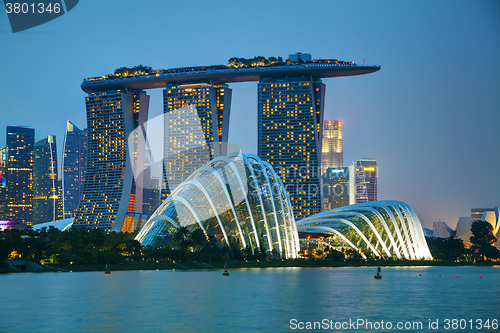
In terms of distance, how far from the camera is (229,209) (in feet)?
404

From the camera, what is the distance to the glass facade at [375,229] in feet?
512

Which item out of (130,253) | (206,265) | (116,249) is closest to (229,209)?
(206,265)

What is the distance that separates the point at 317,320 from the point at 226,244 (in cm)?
7834

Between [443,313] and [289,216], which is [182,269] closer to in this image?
[289,216]

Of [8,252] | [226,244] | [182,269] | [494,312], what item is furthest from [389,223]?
[494,312]

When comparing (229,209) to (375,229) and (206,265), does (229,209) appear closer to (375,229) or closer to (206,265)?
(206,265)

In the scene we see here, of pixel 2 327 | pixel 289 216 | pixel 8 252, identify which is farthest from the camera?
pixel 289 216

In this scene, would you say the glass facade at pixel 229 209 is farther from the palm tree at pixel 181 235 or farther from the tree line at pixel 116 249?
the palm tree at pixel 181 235

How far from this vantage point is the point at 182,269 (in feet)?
378

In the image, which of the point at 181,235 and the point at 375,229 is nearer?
the point at 181,235

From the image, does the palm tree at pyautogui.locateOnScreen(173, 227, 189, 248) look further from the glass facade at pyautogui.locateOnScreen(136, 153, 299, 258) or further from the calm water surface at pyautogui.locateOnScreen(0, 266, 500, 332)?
the calm water surface at pyautogui.locateOnScreen(0, 266, 500, 332)

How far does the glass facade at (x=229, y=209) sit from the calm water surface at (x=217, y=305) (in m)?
43.8

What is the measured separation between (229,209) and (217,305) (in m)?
68.5

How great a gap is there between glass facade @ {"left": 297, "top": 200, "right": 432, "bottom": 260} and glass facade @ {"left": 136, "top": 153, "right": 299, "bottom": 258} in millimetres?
31210
